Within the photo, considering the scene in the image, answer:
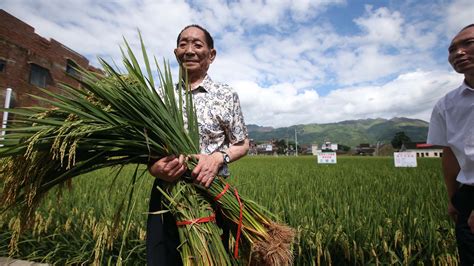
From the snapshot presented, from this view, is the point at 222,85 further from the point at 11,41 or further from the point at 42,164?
the point at 11,41

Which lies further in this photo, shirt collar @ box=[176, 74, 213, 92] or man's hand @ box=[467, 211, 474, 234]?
shirt collar @ box=[176, 74, 213, 92]

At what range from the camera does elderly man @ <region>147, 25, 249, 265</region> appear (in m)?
1.17

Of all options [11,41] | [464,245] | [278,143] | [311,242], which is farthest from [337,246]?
[278,143]

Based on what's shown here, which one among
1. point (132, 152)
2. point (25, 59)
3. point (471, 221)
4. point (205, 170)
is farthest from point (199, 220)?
point (25, 59)

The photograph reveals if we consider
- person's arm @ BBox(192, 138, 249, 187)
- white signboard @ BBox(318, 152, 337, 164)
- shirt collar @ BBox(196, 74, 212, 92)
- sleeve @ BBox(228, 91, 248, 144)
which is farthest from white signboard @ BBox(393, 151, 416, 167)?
person's arm @ BBox(192, 138, 249, 187)

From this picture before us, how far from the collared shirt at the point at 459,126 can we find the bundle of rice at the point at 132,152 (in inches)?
34.7

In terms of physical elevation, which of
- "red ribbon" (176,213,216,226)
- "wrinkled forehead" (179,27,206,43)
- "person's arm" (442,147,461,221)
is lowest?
Result: "red ribbon" (176,213,216,226)

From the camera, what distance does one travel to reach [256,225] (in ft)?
3.85

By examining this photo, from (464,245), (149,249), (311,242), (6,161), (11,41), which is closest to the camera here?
(6,161)

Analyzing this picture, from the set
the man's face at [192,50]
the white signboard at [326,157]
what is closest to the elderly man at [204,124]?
the man's face at [192,50]

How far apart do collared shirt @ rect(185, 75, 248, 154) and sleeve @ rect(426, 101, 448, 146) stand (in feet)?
3.35

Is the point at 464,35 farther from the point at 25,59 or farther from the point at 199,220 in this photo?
the point at 25,59

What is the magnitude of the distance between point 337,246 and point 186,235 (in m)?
1.47

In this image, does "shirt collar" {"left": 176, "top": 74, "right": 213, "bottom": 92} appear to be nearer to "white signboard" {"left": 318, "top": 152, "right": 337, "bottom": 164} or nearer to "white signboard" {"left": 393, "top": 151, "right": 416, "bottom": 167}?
"white signboard" {"left": 393, "top": 151, "right": 416, "bottom": 167}
